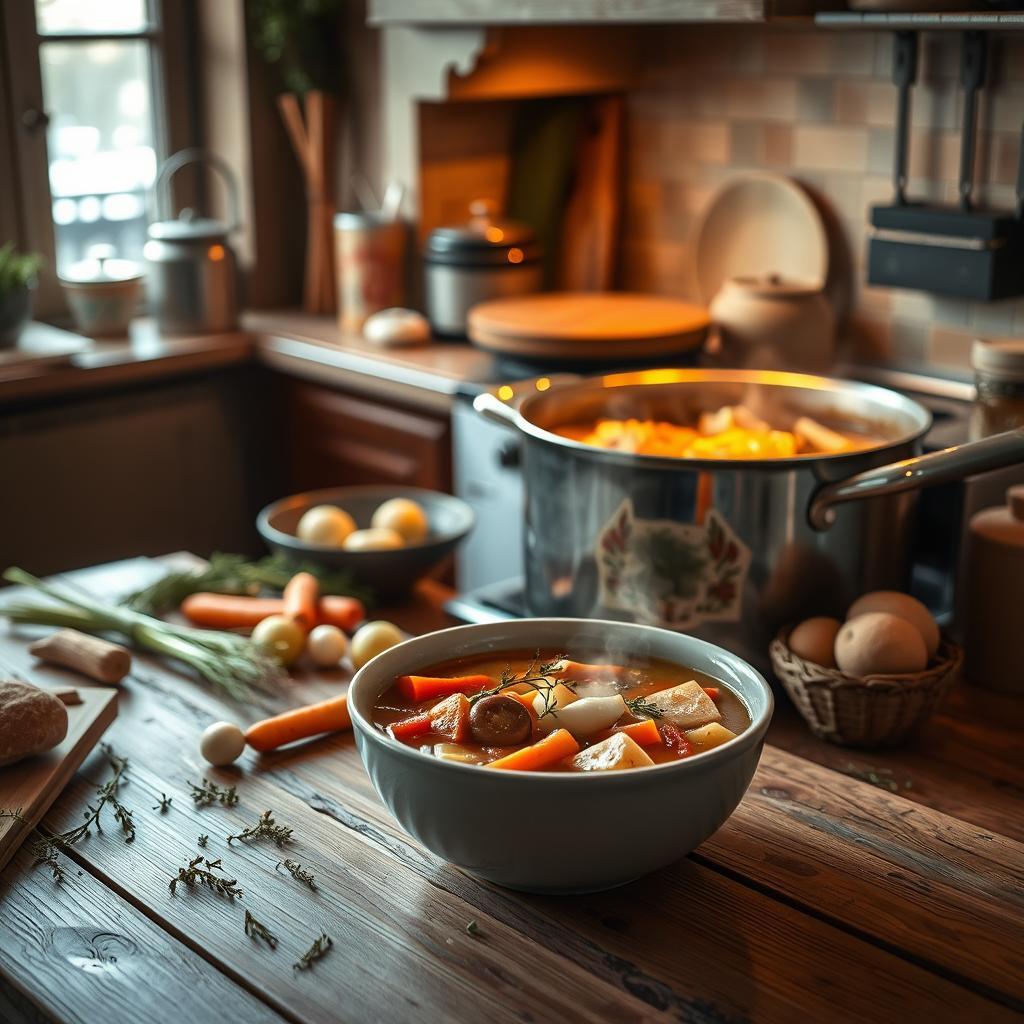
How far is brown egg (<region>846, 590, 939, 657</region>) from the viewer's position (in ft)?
4.37

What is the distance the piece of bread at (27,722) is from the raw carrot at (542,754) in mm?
442

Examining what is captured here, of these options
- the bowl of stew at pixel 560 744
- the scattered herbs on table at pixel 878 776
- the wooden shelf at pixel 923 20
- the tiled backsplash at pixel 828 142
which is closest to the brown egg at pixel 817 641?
the scattered herbs on table at pixel 878 776

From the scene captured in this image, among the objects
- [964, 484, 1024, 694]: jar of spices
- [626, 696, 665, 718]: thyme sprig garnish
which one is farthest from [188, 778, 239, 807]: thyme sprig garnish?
[964, 484, 1024, 694]: jar of spices

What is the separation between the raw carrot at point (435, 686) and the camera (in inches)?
41.9

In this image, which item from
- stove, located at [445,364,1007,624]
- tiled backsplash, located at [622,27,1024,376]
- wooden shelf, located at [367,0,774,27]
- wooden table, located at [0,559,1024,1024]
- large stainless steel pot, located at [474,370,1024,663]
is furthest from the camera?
tiled backsplash, located at [622,27,1024,376]

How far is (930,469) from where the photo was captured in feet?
4.24

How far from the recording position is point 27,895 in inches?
39.8

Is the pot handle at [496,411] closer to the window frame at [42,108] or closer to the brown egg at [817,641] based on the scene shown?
the brown egg at [817,641]

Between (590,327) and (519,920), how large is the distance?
151 centimetres

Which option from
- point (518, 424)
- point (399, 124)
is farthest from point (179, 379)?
point (518, 424)

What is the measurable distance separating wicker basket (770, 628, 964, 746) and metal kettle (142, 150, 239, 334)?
192 cm

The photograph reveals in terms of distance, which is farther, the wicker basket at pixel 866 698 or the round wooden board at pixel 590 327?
the round wooden board at pixel 590 327

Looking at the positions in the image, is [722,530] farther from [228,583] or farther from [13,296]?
[13,296]

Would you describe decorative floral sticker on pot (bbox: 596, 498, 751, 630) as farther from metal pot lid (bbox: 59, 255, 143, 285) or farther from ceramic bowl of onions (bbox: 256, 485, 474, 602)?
metal pot lid (bbox: 59, 255, 143, 285)
